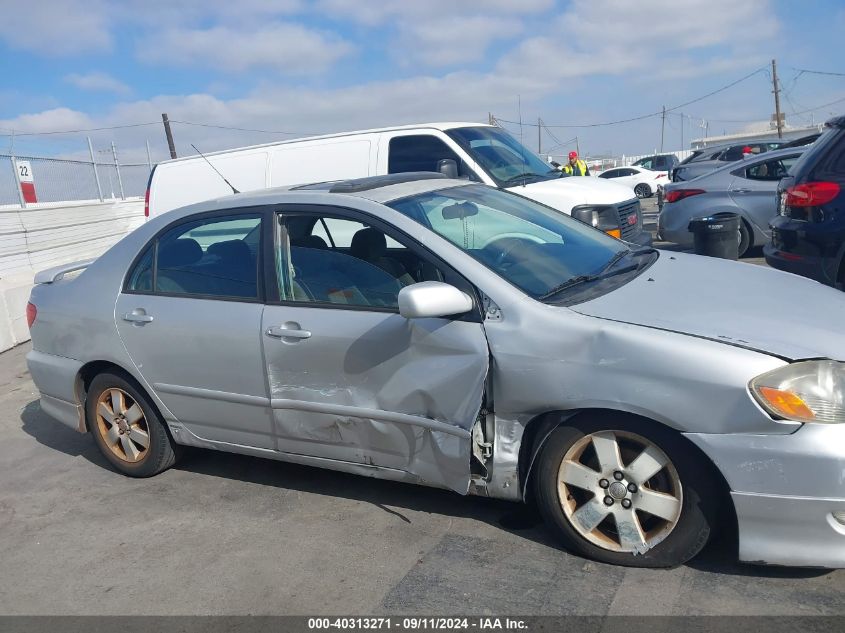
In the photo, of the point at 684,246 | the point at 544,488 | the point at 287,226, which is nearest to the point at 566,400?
the point at 544,488

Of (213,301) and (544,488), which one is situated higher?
(213,301)

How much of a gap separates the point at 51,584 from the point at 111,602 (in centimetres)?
42

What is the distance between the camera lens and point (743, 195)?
10344mm

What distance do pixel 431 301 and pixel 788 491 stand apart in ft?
4.96

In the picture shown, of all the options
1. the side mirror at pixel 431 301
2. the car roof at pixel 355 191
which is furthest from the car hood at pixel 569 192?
the side mirror at pixel 431 301

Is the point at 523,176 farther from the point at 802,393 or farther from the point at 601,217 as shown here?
the point at 802,393

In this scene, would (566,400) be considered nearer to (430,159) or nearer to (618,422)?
(618,422)

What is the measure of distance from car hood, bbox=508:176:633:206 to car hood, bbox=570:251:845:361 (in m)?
3.94

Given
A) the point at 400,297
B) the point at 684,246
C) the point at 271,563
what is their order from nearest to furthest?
the point at 400,297 → the point at 271,563 → the point at 684,246

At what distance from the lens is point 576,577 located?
3.15m

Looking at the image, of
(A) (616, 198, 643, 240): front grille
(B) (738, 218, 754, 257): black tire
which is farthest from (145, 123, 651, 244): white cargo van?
(B) (738, 218, 754, 257): black tire

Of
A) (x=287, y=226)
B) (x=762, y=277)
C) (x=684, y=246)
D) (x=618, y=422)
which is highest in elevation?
(x=287, y=226)

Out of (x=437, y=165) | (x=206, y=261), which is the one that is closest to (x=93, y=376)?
(x=206, y=261)

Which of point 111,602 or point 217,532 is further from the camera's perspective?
point 217,532
